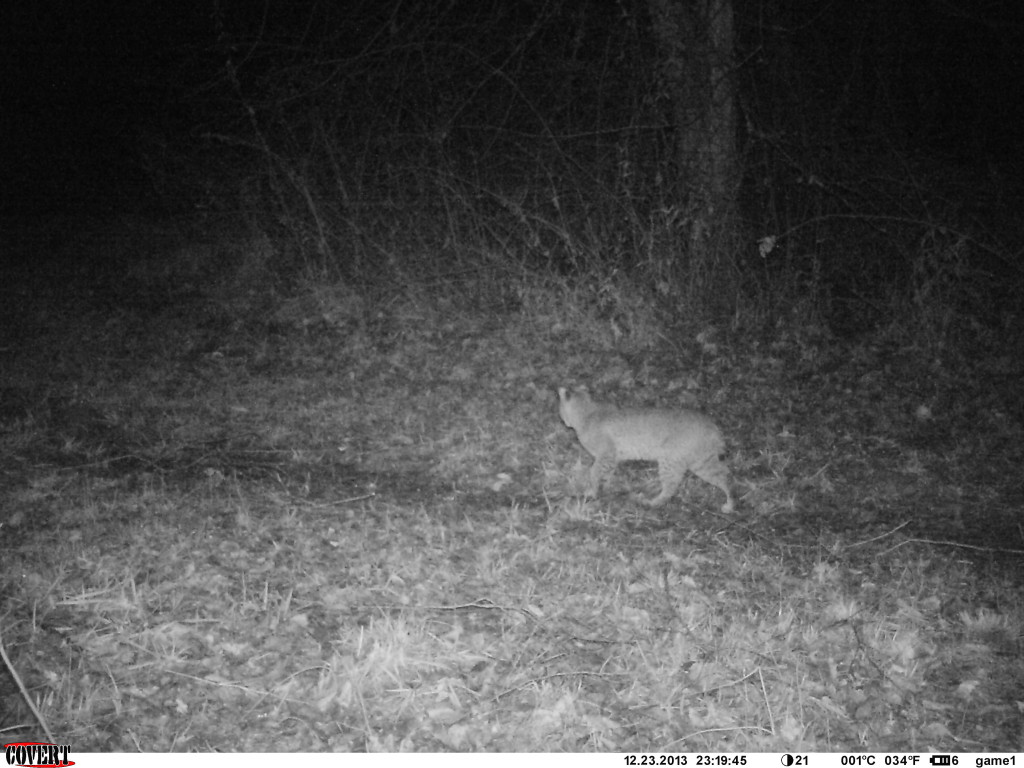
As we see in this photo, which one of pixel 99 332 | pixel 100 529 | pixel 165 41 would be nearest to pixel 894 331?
pixel 100 529

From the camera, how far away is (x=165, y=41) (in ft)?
45.5

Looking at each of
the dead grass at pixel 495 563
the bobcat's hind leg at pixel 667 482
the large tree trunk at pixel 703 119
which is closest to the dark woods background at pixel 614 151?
the large tree trunk at pixel 703 119

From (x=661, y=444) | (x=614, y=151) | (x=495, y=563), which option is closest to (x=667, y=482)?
(x=661, y=444)

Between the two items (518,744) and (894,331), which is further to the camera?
(894,331)

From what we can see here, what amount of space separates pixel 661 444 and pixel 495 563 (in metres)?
1.65

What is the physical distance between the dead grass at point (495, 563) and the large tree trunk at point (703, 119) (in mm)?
1308

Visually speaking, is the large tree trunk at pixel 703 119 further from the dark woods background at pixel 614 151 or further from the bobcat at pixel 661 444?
the bobcat at pixel 661 444

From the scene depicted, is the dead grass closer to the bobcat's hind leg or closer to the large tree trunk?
the bobcat's hind leg

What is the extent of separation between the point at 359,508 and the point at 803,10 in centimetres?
794

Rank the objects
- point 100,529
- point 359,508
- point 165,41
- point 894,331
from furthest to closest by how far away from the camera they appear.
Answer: point 165,41, point 894,331, point 359,508, point 100,529

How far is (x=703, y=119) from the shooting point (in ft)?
30.8

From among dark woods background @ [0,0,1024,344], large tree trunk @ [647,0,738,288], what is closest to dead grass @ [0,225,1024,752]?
large tree trunk @ [647,0,738,288]

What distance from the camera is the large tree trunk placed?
905 centimetres
